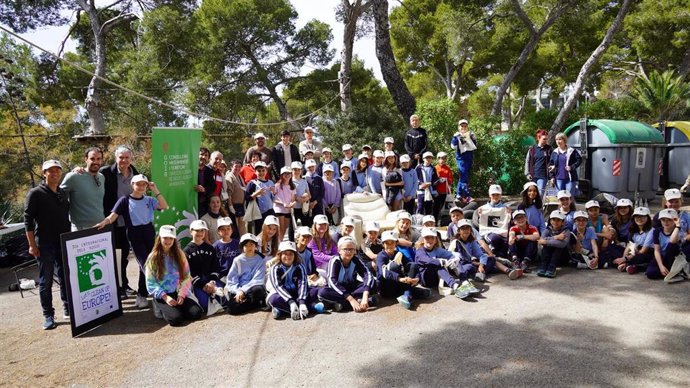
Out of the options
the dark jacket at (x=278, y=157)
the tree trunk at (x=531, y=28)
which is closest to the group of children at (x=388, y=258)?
the dark jacket at (x=278, y=157)

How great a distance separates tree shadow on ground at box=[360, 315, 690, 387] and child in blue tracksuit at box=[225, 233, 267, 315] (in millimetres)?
1999

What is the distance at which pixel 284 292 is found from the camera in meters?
5.68

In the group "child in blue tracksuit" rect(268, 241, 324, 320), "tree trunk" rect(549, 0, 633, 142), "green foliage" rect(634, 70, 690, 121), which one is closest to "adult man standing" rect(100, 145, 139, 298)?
"child in blue tracksuit" rect(268, 241, 324, 320)

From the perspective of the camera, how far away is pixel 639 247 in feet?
21.9

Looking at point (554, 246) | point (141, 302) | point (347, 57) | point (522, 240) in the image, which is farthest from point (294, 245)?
point (347, 57)

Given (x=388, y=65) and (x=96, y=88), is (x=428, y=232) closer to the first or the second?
(x=388, y=65)

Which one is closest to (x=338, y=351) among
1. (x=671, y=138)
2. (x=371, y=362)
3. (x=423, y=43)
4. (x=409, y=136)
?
(x=371, y=362)

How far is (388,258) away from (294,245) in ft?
4.03

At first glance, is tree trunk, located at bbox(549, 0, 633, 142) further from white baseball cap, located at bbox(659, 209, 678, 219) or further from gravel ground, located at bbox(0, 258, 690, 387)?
gravel ground, located at bbox(0, 258, 690, 387)

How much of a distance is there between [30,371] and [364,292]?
333cm

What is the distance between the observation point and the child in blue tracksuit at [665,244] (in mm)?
6254

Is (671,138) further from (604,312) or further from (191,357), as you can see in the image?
(191,357)

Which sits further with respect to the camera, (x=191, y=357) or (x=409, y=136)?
(x=409, y=136)

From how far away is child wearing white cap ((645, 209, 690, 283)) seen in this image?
6134mm
